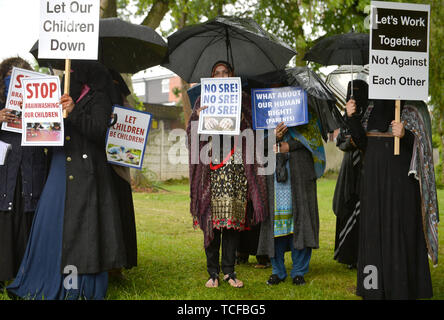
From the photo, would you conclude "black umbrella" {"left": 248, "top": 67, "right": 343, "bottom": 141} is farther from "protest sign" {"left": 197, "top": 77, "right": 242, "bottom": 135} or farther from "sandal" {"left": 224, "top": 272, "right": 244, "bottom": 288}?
"sandal" {"left": 224, "top": 272, "right": 244, "bottom": 288}

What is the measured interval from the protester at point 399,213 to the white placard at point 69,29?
8.37ft

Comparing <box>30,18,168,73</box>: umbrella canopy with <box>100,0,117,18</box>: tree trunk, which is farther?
<box>100,0,117,18</box>: tree trunk

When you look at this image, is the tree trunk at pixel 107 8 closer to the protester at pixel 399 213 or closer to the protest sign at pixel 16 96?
the protest sign at pixel 16 96

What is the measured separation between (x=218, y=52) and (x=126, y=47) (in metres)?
1.10

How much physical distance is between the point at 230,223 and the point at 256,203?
35 cm

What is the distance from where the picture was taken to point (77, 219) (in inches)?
178

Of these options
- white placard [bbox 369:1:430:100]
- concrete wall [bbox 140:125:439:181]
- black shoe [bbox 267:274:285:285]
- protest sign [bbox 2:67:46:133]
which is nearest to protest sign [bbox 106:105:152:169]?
protest sign [bbox 2:67:46:133]

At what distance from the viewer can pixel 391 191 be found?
4754 millimetres

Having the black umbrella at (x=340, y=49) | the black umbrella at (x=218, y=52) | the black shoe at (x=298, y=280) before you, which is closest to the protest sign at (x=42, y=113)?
the black umbrella at (x=218, y=52)

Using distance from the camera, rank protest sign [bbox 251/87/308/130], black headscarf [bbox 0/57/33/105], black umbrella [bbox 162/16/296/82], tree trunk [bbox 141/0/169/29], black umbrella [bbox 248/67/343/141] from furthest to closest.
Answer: tree trunk [bbox 141/0/169/29], black umbrella [bbox 162/16/296/82], protest sign [bbox 251/87/308/130], black umbrella [bbox 248/67/343/141], black headscarf [bbox 0/57/33/105]

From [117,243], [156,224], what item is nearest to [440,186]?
[156,224]

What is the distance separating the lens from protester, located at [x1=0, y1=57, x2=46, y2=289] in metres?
4.85

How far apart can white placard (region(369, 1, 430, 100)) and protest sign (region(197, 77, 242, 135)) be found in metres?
1.34

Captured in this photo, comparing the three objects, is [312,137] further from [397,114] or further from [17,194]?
[17,194]
